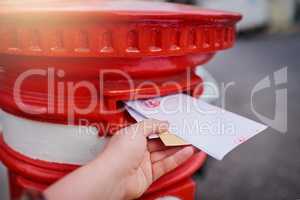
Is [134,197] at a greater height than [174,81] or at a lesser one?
lesser

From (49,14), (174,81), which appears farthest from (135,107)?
(49,14)

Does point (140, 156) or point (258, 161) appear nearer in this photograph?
point (140, 156)

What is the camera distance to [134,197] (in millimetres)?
644

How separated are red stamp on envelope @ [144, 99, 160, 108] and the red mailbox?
0.08 ft

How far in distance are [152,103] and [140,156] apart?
0.38 feet

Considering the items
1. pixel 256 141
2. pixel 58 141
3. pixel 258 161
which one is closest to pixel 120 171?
pixel 58 141

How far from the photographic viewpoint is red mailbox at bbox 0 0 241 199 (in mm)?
533

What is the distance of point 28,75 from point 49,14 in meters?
0.15

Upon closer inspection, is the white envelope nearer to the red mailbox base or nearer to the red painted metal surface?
the red painted metal surface

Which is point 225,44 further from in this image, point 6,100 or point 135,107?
point 6,100

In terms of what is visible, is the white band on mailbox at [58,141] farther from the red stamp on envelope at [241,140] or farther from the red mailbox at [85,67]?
the red stamp on envelope at [241,140]

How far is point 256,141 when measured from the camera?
6.83ft

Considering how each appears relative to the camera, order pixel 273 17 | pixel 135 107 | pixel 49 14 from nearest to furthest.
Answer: pixel 49 14 → pixel 135 107 → pixel 273 17

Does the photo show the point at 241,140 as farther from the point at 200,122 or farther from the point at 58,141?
the point at 58,141
